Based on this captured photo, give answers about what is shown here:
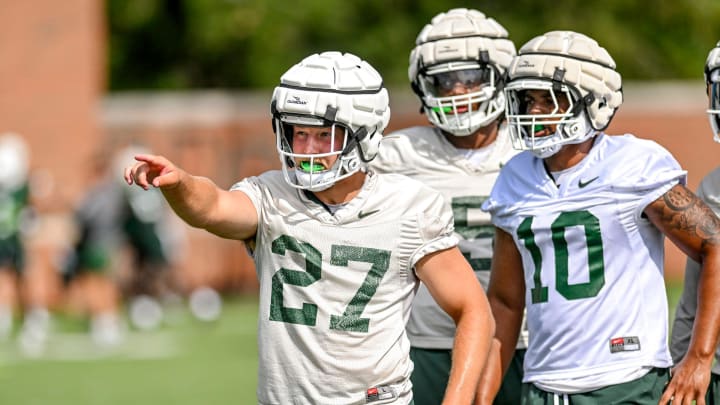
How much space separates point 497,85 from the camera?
5.45m

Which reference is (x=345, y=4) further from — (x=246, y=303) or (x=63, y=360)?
(x=63, y=360)

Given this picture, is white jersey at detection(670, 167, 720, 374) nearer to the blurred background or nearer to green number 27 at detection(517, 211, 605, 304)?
green number 27 at detection(517, 211, 605, 304)

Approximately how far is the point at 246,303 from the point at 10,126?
3.76m

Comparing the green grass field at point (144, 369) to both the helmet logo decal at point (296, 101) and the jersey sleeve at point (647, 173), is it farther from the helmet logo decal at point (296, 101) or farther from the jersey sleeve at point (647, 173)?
the helmet logo decal at point (296, 101)

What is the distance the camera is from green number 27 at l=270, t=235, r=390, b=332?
4.19 meters

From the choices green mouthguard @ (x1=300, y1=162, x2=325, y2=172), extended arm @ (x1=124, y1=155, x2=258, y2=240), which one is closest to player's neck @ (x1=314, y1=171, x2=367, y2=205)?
green mouthguard @ (x1=300, y1=162, x2=325, y2=172)

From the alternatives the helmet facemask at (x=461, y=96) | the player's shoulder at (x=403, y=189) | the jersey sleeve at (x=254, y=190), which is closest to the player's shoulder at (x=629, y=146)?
the player's shoulder at (x=403, y=189)

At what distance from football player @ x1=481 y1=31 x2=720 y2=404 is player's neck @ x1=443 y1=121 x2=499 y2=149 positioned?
796 millimetres

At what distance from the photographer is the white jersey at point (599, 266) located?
4457 millimetres

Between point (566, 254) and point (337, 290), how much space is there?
0.82 m

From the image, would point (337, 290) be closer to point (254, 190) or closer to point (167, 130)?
point (254, 190)

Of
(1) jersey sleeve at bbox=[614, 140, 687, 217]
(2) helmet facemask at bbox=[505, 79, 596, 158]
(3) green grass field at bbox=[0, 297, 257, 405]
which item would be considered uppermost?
(2) helmet facemask at bbox=[505, 79, 596, 158]

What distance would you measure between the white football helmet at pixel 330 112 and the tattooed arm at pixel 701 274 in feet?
3.10

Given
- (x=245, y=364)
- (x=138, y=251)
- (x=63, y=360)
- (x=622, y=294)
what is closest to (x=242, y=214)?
(x=622, y=294)
